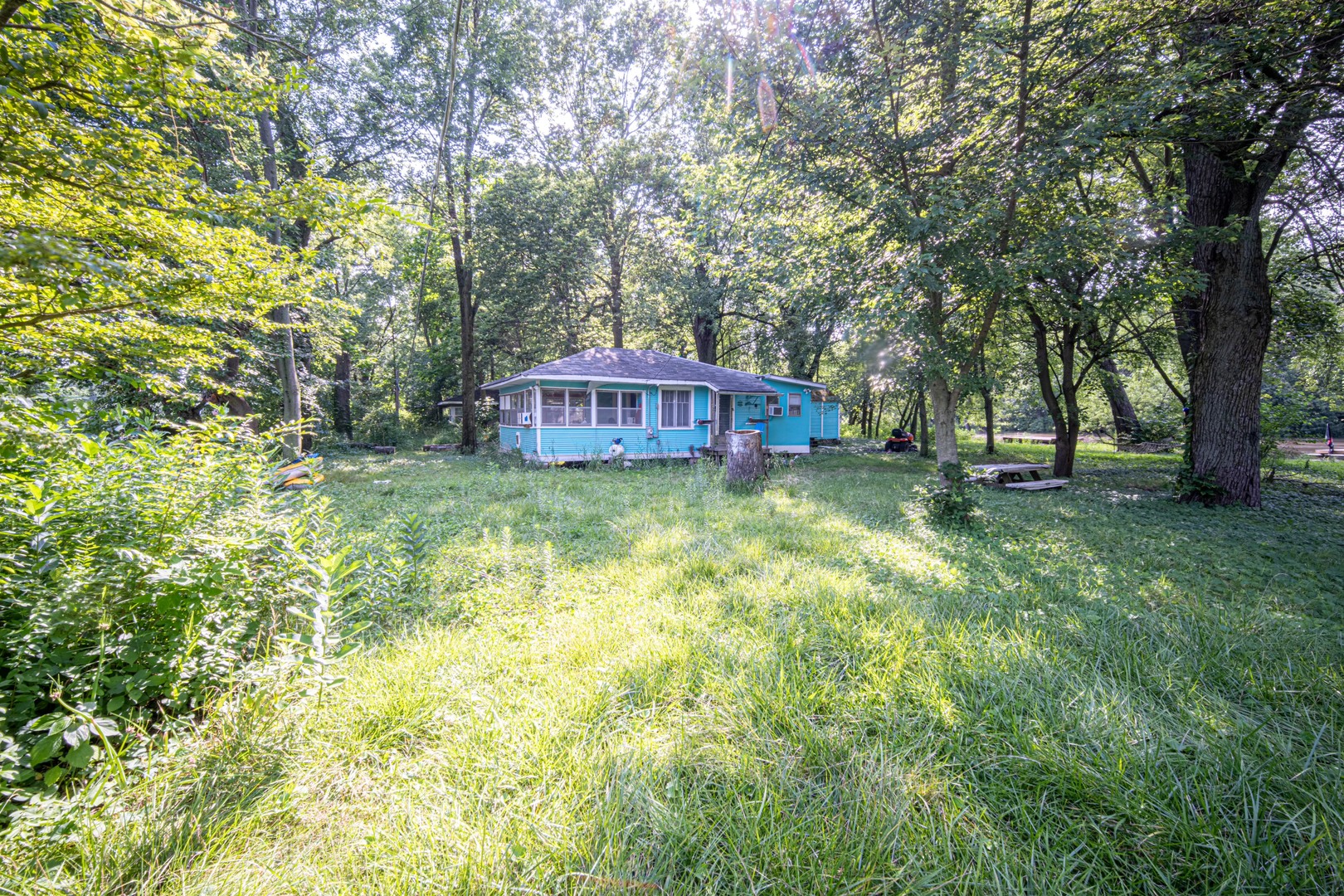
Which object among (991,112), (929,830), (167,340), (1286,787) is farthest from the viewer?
(991,112)

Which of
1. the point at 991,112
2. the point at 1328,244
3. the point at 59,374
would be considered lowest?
the point at 59,374

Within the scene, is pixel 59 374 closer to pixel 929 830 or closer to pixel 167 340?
pixel 167 340

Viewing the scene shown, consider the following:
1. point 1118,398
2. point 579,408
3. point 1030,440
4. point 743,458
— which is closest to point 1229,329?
point 743,458

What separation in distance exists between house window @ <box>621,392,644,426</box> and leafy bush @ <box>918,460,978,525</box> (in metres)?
9.85

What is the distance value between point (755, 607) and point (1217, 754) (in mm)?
2166

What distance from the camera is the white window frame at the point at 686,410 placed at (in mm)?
15648

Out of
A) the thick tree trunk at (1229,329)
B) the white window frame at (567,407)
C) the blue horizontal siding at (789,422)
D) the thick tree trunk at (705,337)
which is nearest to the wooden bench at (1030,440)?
the blue horizontal siding at (789,422)

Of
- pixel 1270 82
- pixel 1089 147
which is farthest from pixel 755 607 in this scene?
pixel 1270 82

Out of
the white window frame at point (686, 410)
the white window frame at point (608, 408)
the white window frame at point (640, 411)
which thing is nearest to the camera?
the white window frame at point (608, 408)

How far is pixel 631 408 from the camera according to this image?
15102 mm

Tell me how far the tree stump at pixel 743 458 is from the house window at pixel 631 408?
21.7 ft

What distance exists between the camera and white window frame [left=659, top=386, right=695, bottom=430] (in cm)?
1565

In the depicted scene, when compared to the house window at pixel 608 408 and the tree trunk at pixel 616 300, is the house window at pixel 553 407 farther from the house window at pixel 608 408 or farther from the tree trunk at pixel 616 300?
the tree trunk at pixel 616 300

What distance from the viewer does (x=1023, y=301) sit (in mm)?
8797
